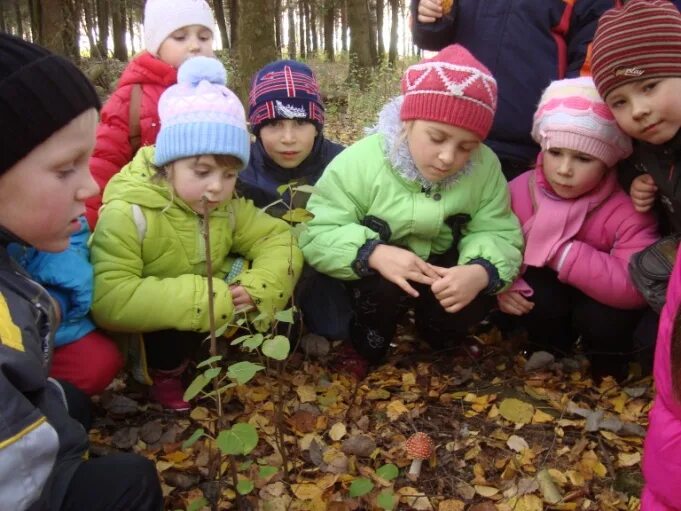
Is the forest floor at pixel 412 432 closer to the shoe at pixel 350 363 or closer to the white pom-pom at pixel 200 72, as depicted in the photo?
the shoe at pixel 350 363

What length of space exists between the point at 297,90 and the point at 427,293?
4.09 feet

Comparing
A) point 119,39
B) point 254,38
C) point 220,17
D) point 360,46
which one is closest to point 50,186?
point 254,38

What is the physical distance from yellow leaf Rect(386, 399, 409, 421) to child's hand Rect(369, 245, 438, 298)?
51cm

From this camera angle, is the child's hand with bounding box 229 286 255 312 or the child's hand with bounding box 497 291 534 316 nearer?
the child's hand with bounding box 229 286 255 312

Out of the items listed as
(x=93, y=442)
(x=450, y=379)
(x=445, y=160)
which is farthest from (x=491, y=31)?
(x=93, y=442)

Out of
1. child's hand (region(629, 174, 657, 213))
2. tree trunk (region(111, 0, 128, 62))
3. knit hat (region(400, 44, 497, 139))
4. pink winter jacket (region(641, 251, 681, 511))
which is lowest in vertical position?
A: tree trunk (region(111, 0, 128, 62))

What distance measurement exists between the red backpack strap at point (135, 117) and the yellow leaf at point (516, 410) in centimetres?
243

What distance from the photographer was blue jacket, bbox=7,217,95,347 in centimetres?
222

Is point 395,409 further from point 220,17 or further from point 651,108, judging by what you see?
point 220,17

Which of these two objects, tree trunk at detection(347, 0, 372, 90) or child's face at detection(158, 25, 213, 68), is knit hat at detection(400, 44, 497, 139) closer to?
child's face at detection(158, 25, 213, 68)

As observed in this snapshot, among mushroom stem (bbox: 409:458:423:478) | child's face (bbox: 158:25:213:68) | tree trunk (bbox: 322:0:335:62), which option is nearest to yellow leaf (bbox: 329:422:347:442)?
mushroom stem (bbox: 409:458:423:478)

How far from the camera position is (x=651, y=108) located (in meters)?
2.29

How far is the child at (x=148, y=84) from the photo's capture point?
11.3ft

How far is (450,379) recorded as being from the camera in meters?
2.98
